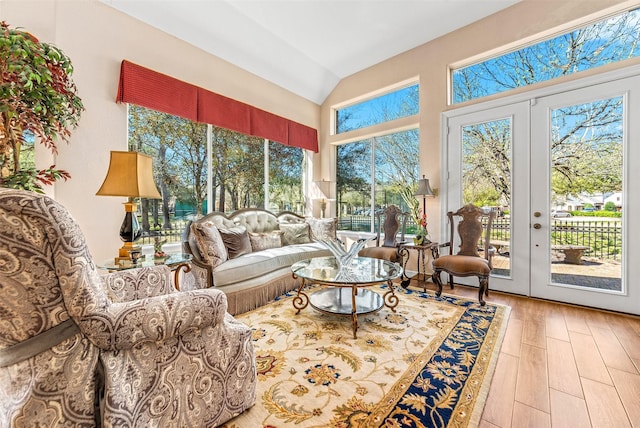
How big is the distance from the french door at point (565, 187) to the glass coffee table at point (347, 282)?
1814mm

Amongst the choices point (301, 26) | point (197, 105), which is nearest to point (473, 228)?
point (301, 26)

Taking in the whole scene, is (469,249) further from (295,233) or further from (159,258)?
(159,258)

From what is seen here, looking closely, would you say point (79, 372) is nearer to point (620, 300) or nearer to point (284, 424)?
point (284, 424)

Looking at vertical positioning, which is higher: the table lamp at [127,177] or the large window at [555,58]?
the large window at [555,58]

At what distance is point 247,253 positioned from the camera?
3.15m

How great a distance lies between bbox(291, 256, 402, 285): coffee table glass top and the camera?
Result: 2.22 meters

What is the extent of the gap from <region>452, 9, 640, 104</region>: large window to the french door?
10.8 inches

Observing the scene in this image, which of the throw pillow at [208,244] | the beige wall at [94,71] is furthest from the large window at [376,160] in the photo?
the beige wall at [94,71]

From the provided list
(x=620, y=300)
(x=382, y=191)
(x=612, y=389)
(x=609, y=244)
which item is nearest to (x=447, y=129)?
(x=382, y=191)

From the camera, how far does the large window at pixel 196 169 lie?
3199 millimetres

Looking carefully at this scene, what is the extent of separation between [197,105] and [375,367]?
3603mm

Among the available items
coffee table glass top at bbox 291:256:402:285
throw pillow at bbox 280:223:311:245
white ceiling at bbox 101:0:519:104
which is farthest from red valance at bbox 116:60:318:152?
coffee table glass top at bbox 291:256:402:285

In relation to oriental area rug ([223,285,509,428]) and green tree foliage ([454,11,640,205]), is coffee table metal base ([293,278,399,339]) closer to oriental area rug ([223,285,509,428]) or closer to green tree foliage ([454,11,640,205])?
oriental area rug ([223,285,509,428])

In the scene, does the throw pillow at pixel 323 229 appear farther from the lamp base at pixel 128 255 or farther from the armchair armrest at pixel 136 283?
the armchair armrest at pixel 136 283
